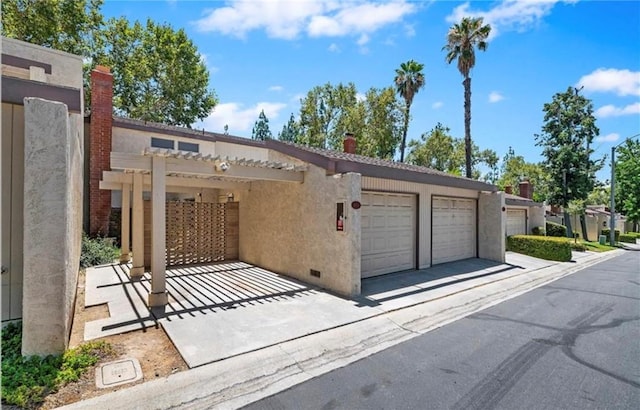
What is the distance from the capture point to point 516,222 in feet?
57.9

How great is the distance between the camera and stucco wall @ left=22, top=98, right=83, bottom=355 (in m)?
3.87

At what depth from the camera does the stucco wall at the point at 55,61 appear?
33.3ft

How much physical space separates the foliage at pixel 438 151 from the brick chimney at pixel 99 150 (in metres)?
29.5

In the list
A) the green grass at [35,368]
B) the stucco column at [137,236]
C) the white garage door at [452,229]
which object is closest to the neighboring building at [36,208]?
the green grass at [35,368]

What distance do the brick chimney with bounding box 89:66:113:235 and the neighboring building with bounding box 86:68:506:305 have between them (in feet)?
0.13

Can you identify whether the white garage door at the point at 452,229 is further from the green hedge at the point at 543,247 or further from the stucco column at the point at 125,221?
the stucco column at the point at 125,221

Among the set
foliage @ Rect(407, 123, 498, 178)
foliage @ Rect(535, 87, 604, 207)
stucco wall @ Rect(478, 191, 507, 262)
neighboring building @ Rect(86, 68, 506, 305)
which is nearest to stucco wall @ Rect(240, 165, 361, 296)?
neighboring building @ Rect(86, 68, 506, 305)

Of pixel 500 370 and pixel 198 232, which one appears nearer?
pixel 500 370

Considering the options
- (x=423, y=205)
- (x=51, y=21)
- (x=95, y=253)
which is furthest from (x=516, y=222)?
(x=51, y=21)

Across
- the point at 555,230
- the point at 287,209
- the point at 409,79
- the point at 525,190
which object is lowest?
the point at 555,230

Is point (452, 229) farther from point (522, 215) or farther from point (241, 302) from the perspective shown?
point (522, 215)

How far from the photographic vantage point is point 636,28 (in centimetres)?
947

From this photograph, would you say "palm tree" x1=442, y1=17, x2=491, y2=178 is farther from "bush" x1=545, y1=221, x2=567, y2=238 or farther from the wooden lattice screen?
the wooden lattice screen

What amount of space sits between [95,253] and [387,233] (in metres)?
9.67
